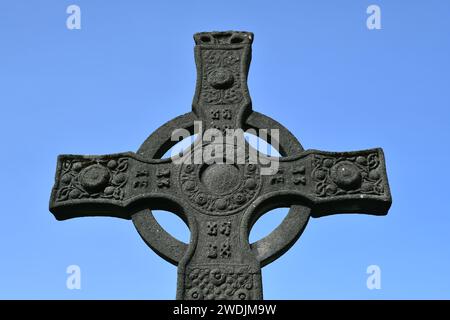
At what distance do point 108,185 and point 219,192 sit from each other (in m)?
1.01

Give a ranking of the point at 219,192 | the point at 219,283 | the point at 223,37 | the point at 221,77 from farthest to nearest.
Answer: the point at 223,37, the point at 221,77, the point at 219,192, the point at 219,283

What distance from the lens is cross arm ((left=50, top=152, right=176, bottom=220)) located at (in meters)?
5.70

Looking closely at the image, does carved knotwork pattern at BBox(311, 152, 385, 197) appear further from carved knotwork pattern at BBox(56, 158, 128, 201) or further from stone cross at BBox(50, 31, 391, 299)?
carved knotwork pattern at BBox(56, 158, 128, 201)

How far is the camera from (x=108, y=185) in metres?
5.88

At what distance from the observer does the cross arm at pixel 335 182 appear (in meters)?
5.66

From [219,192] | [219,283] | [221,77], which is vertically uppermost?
[221,77]

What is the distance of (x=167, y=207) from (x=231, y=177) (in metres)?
0.60

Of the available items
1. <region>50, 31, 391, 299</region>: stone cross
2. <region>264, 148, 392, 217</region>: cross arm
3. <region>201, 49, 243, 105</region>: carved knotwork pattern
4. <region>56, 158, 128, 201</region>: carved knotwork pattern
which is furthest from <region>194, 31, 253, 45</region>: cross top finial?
<region>56, 158, 128, 201</region>: carved knotwork pattern

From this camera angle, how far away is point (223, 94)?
634 cm

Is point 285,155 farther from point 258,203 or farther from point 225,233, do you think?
point 225,233

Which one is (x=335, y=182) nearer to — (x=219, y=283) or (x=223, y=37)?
(x=219, y=283)

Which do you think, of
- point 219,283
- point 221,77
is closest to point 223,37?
point 221,77

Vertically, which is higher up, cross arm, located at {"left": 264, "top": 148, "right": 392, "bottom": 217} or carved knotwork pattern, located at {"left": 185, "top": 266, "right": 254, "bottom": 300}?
cross arm, located at {"left": 264, "top": 148, "right": 392, "bottom": 217}
